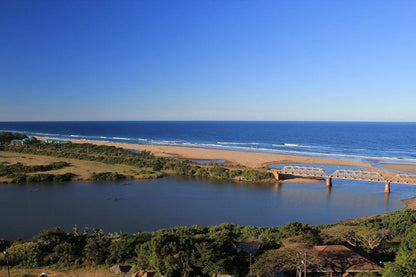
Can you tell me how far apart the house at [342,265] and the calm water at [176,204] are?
991 cm

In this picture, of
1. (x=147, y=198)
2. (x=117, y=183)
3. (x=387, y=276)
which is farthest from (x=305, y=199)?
(x=117, y=183)

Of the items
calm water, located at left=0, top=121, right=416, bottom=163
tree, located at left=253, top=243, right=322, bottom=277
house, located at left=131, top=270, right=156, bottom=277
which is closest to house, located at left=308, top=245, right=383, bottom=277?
tree, located at left=253, top=243, right=322, bottom=277

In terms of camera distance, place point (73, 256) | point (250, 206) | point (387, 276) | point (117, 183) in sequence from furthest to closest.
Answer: point (117, 183) → point (250, 206) → point (73, 256) → point (387, 276)

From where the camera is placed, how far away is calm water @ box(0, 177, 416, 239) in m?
22.8

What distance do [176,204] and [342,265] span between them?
1708 centimetres

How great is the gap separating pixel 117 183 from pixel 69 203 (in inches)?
318

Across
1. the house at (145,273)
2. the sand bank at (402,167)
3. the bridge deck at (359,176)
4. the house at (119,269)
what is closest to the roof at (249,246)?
the house at (145,273)

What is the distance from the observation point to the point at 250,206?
2678cm

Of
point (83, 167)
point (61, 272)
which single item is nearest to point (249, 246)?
point (61, 272)

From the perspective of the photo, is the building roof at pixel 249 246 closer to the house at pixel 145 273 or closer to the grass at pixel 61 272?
the house at pixel 145 273

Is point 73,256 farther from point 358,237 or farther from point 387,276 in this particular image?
point 358,237

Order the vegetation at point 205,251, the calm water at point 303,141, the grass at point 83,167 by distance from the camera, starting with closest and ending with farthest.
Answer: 1. the vegetation at point 205,251
2. the grass at point 83,167
3. the calm water at point 303,141

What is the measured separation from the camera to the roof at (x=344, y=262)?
12.3 metres

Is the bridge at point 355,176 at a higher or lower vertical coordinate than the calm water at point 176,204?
higher
